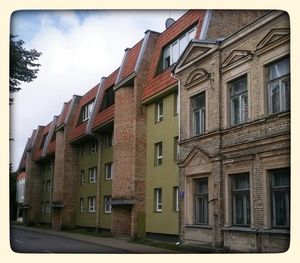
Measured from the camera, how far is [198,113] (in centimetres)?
1620

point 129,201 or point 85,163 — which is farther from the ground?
point 85,163

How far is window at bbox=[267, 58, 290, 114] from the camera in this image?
40.0 ft

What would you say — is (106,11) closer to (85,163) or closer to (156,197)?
(156,197)

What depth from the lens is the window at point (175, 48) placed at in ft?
60.8

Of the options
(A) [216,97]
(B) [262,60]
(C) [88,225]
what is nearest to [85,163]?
(C) [88,225]

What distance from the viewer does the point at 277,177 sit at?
1252 cm

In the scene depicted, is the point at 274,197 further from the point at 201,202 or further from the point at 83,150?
the point at 83,150

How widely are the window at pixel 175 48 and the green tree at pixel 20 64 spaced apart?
6.58 metres

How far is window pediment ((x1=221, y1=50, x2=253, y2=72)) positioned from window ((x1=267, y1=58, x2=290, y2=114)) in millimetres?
881

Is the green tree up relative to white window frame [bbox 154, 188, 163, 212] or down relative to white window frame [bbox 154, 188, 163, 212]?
up

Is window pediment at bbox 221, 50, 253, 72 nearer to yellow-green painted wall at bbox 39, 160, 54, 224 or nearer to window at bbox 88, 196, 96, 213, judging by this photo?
yellow-green painted wall at bbox 39, 160, 54, 224

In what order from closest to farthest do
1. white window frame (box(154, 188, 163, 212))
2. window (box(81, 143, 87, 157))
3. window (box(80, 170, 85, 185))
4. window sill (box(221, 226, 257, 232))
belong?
1. window sill (box(221, 226, 257, 232))
2. white window frame (box(154, 188, 163, 212))
3. window (box(80, 170, 85, 185))
4. window (box(81, 143, 87, 157))

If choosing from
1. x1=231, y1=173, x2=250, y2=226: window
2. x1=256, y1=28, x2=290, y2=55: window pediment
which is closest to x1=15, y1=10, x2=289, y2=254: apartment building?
x1=256, y1=28, x2=290, y2=55: window pediment

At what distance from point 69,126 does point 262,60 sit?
14.4m
